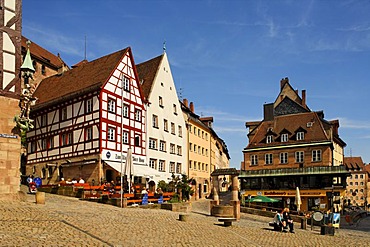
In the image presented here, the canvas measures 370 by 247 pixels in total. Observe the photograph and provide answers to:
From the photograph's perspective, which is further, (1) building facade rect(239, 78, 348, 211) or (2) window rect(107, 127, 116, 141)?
(1) building facade rect(239, 78, 348, 211)

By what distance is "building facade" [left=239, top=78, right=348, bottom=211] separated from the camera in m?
51.5

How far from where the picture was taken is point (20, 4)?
75.6 feet

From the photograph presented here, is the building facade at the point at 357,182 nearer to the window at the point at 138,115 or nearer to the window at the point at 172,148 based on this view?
the window at the point at 172,148

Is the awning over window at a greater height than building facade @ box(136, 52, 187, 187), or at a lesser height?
lesser

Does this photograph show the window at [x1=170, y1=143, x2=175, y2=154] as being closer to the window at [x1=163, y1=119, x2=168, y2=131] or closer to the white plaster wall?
the white plaster wall

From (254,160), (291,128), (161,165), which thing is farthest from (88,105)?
(291,128)

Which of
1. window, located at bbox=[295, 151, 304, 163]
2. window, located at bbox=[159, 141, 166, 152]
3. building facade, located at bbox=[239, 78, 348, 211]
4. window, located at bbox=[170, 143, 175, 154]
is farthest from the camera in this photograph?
window, located at bbox=[295, 151, 304, 163]

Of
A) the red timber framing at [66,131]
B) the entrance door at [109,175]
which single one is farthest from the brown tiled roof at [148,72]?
the entrance door at [109,175]

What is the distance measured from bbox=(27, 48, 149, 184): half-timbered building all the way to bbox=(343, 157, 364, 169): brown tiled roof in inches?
3773

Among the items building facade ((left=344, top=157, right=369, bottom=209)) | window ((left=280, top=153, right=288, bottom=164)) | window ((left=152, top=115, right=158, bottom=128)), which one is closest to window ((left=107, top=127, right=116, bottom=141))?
window ((left=152, top=115, right=158, bottom=128))

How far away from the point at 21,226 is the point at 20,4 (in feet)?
40.6

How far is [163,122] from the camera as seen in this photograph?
49125 mm

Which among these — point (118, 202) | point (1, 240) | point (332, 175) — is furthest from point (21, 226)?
point (332, 175)

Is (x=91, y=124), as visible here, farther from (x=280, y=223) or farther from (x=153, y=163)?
(x=280, y=223)
